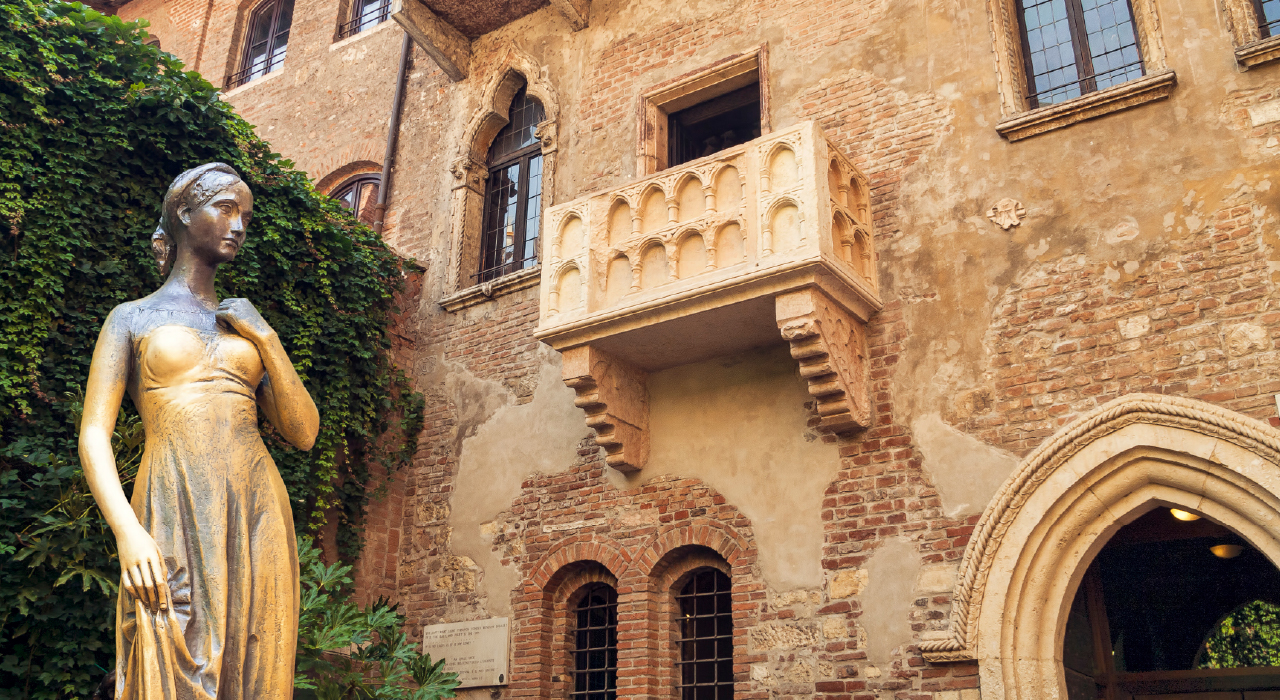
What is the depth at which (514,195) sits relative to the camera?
10852 millimetres

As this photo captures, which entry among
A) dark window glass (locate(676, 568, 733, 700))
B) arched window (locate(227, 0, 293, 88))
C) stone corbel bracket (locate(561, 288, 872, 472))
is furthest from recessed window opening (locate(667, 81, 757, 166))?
arched window (locate(227, 0, 293, 88))

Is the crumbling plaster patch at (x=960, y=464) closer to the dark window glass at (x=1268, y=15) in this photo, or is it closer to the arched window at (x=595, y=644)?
the arched window at (x=595, y=644)

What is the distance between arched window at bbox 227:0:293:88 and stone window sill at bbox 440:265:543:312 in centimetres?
581

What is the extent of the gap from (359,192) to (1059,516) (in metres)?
8.98

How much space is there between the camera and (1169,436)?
251 inches

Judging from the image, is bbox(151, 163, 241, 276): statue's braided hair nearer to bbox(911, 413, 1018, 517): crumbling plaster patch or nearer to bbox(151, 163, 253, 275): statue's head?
bbox(151, 163, 253, 275): statue's head

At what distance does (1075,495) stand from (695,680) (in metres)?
3.14

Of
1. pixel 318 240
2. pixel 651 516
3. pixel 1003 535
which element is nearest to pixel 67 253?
pixel 318 240

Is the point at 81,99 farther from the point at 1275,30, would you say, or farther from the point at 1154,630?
the point at 1154,630

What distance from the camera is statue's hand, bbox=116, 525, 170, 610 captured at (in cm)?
291

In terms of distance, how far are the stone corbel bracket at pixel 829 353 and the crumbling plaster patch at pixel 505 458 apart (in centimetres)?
239

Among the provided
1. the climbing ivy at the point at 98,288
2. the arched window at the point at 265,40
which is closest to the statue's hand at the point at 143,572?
the climbing ivy at the point at 98,288

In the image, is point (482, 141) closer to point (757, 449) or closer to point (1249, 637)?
point (757, 449)

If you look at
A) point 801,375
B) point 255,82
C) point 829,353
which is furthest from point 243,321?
point 255,82
